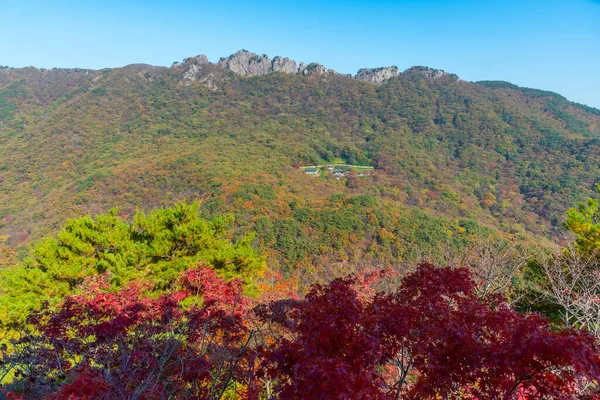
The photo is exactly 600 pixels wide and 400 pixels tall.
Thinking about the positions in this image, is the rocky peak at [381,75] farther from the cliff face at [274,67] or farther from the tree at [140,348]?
the tree at [140,348]

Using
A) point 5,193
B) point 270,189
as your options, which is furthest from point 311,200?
point 5,193

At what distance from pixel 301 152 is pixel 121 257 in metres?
59.4

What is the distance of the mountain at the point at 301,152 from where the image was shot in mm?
37312

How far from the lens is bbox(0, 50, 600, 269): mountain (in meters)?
37.3

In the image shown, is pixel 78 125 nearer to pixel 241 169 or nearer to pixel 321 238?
pixel 241 169

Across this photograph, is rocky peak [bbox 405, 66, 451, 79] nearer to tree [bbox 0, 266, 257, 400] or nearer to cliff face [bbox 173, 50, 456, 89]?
cliff face [bbox 173, 50, 456, 89]

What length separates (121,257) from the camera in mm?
9750

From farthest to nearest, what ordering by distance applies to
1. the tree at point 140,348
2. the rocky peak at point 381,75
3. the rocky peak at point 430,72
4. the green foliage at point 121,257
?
1. the rocky peak at point 381,75
2. the rocky peak at point 430,72
3. the green foliage at point 121,257
4. the tree at point 140,348

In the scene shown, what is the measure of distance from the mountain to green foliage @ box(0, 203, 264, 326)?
18.8 m

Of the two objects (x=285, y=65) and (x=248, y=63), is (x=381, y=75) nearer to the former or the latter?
(x=285, y=65)

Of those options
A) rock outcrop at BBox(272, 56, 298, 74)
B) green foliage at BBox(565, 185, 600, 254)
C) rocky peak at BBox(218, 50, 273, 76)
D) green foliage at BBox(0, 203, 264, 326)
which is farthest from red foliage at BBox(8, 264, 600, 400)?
rock outcrop at BBox(272, 56, 298, 74)

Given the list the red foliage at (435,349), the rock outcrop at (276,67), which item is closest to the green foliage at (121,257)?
the red foliage at (435,349)

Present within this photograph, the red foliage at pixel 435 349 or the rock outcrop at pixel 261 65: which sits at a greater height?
the rock outcrop at pixel 261 65

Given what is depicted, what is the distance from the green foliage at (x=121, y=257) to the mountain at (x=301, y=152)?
1877cm
